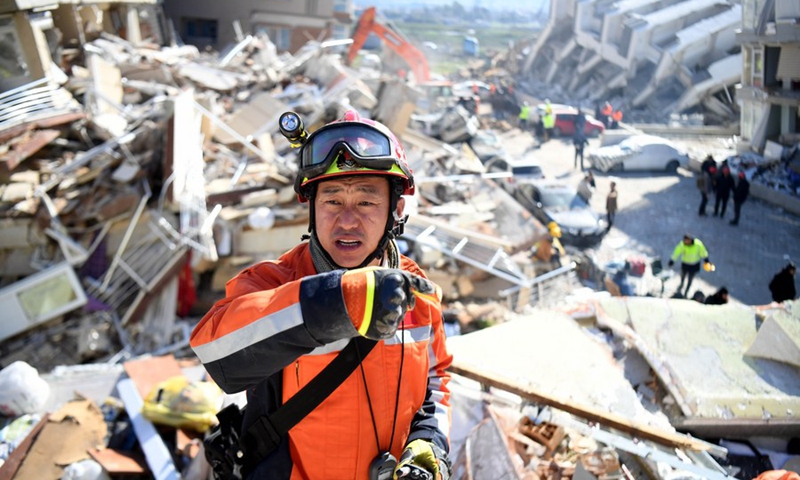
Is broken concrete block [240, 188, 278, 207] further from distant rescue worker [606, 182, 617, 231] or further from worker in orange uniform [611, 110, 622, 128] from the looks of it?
worker in orange uniform [611, 110, 622, 128]

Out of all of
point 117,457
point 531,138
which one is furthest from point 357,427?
point 531,138

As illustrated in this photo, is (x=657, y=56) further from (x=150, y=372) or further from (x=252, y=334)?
(x=252, y=334)

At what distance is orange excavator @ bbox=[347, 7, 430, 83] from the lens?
2397cm

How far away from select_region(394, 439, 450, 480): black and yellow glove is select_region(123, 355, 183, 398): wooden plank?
2.98 m

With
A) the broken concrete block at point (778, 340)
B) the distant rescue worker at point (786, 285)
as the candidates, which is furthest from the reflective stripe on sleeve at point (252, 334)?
the distant rescue worker at point (786, 285)

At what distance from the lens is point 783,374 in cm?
412

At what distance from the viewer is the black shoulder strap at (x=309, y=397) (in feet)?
6.67

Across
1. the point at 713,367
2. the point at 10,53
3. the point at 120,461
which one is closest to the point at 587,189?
the point at 713,367

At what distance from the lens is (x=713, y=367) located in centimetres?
419

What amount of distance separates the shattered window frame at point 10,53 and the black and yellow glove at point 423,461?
13.0 metres

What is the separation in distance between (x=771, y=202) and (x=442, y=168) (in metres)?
9.56

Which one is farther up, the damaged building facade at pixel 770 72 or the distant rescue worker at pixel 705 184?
the damaged building facade at pixel 770 72

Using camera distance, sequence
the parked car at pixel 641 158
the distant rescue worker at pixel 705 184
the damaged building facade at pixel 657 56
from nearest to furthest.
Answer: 1. the distant rescue worker at pixel 705 184
2. the parked car at pixel 641 158
3. the damaged building facade at pixel 657 56

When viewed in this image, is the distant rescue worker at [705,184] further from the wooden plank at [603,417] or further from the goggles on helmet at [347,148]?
the goggles on helmet at [347,148]
